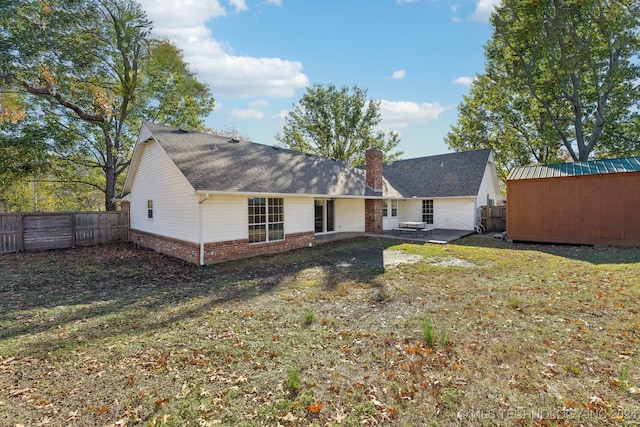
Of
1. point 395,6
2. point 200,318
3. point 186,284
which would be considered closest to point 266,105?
point 395,6

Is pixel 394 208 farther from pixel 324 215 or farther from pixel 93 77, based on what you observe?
pixel 93 77

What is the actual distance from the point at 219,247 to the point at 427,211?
48.3 feet

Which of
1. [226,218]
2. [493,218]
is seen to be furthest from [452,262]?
[493,218]

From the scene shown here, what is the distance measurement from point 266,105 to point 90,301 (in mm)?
20693

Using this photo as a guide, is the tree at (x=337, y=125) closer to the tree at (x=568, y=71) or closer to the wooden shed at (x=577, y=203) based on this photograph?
the tree at (x=568, y=71)

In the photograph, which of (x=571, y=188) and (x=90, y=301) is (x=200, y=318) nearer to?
(x=90, y=301)

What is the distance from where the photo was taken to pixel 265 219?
1150 cm

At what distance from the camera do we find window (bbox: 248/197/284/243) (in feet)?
36.3

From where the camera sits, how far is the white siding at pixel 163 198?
393 inches

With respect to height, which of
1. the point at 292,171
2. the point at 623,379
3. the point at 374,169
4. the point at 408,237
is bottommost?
the point at 623,379

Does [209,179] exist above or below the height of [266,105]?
below

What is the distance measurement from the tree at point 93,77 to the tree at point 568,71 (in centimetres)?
2393

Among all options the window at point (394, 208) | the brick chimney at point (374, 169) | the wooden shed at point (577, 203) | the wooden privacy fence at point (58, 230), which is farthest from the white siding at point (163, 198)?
the wooden shed at point (577, 203)

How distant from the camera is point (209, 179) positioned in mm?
9750
